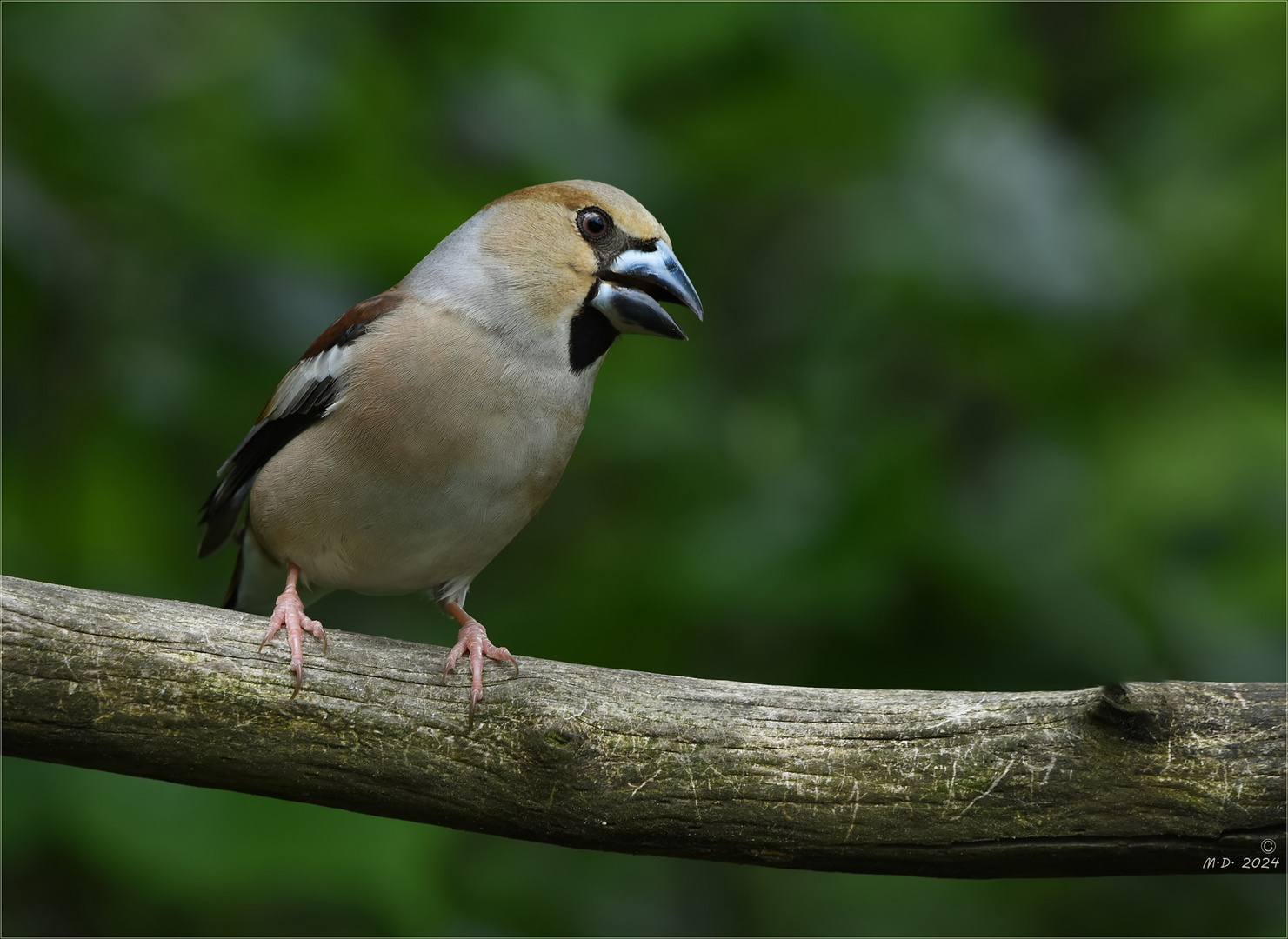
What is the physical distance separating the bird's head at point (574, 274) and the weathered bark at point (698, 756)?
1208 millimetres

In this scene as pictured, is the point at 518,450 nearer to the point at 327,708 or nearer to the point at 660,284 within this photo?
the point at 660,284

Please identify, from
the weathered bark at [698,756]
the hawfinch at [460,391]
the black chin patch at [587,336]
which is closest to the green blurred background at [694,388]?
the hawfinch at [460,391]

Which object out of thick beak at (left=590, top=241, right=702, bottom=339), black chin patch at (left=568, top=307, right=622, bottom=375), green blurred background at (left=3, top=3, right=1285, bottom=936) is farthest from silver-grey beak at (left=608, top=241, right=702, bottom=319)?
green blurred background at (left=3, top=3, right=1285, bottom=936)

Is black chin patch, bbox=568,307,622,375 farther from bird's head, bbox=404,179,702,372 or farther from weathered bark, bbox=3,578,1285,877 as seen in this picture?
weathered bark, bbox=3,578,1285,877

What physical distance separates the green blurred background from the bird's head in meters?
0.46

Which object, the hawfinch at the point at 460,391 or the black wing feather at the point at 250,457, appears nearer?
the hawfinch at the point at 460,391

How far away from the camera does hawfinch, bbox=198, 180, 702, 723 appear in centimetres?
352

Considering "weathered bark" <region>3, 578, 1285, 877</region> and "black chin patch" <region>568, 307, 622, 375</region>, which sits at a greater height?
"black chin patch" <region>568, 307, 622, 375</region>

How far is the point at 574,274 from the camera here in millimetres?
3693

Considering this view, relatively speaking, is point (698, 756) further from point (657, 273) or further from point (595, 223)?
point (595, 223)

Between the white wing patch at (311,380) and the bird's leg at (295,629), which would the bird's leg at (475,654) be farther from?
the white wing patch at (311,380)

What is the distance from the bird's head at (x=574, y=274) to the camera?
3.64 meters

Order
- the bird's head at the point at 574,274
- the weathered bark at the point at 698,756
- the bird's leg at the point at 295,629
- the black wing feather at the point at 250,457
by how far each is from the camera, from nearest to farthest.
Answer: the weathered bark at the point at 698,756 < the bird's leg at the point at 295,629 < the bird's head at the point at 574,274 < the black wing feather at the point at 250,457

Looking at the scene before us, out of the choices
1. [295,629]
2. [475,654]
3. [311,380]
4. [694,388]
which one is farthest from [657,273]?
[295,629]
